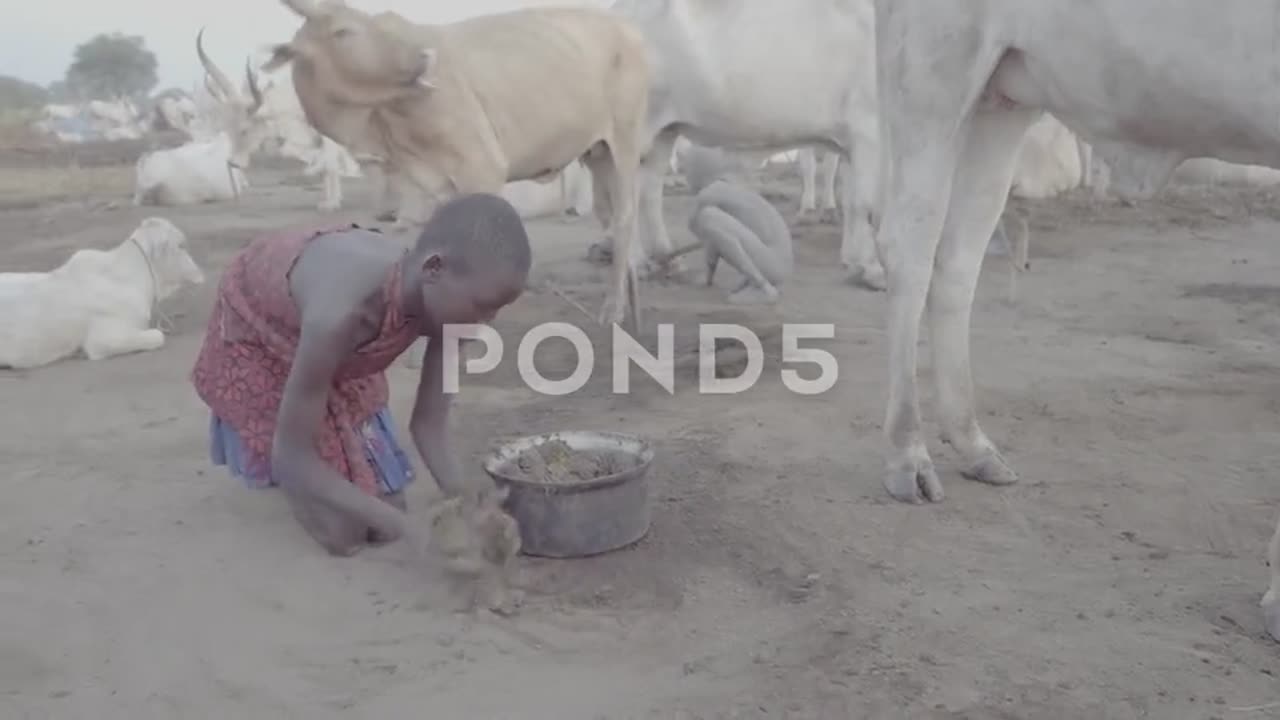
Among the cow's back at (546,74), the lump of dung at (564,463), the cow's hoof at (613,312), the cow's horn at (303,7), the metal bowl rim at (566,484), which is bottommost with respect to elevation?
the cow's hoof at (613,312)

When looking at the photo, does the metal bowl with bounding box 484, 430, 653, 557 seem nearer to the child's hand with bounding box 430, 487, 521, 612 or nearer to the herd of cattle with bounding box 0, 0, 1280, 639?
the child's hand with bounding box 430, 487, 521, 612

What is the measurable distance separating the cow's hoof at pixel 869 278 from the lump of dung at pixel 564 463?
4.16 metres

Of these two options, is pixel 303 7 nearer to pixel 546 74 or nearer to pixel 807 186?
pixel 546 74

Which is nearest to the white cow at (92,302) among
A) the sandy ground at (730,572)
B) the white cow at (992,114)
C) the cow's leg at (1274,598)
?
the sandy ground at (730,572)

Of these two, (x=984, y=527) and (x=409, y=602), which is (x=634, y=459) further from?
(x=984, y=527)

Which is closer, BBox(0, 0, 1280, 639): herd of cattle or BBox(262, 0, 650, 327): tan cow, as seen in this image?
BBox(0, 0, 1280, 639): herd of cattle

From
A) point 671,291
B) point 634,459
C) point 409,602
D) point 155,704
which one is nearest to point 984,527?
point 634,459

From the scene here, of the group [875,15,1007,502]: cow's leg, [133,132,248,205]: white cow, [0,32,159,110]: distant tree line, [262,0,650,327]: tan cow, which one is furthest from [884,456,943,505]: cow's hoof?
[0,32,159,110]: distant tree line

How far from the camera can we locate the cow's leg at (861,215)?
7.41 m

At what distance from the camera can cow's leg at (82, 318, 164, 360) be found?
5773mm

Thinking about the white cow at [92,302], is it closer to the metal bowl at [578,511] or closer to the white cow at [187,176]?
the metal bowl at [578,511]

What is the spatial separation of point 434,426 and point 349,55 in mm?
2210

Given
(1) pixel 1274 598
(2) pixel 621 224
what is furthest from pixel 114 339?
(1) pixel 1274 598

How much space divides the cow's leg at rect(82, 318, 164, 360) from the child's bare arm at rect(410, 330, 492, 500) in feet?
10.3
